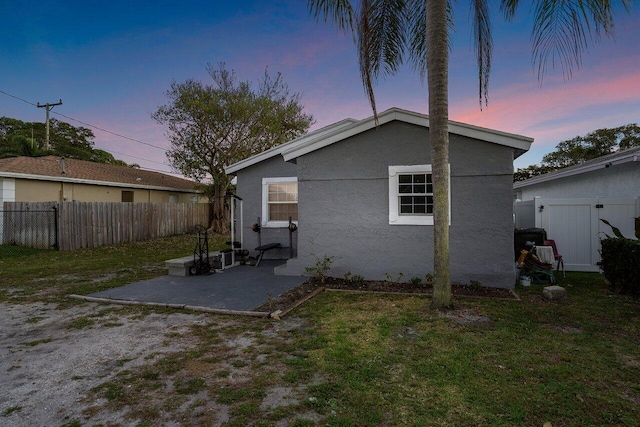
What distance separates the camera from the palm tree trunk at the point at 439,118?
502cm

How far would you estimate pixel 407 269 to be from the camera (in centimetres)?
708

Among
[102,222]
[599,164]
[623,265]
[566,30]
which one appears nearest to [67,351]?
[566,30]

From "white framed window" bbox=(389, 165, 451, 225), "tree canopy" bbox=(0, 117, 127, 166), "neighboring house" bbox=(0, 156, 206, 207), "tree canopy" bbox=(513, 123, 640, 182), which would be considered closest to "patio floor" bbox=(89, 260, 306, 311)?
"white framed window" bbox=(389, 165, 451, 225)

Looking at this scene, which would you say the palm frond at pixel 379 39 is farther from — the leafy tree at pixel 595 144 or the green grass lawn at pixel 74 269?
the leafy tree at pixel 595 144

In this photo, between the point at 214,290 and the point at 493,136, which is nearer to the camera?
the point at 493,136

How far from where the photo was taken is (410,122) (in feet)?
22.8

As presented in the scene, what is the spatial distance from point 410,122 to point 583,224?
19.2 ft

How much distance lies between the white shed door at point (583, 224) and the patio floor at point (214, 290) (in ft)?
23.4

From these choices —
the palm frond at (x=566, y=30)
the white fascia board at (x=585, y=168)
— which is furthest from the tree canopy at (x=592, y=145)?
the palm frond at (x=566, y=30)

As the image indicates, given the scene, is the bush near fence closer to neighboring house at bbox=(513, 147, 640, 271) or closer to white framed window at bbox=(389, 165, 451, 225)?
neighboring house at bbox=(513, 147, 640, 271)

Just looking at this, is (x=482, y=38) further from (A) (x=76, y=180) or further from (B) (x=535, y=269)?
(A) (x=76, y=180)

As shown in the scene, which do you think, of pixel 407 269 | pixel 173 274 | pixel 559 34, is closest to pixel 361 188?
pixel 407 269

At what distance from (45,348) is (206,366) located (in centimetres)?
222

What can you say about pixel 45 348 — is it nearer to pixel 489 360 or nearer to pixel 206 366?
pixel 206 366
